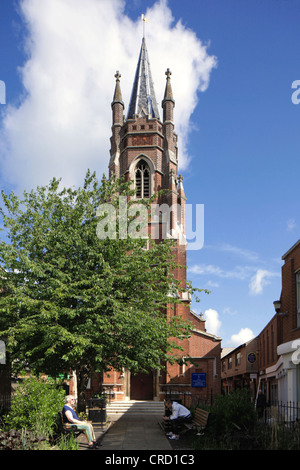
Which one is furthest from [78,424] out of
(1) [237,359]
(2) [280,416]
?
(1) [237,359]

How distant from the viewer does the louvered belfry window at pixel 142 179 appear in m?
35.5

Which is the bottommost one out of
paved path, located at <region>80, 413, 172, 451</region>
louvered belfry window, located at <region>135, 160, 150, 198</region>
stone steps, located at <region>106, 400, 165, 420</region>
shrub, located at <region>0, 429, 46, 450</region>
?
stone steps, located at <region>106, 400, 165, 420</region>

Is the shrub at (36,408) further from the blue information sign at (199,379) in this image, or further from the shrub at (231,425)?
the blue information sign at (199,379)

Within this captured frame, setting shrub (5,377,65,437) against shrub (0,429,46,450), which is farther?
shrub (5,377,65,437)

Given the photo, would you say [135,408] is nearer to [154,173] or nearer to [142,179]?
[142,179]

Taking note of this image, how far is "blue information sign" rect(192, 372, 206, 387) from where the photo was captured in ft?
101

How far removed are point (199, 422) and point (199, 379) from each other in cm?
1894

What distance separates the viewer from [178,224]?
33750 millimetres

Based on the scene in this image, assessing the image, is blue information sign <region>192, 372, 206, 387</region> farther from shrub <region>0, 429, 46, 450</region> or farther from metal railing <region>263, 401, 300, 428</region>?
shrub <region>0, 429, 46, 450</region>

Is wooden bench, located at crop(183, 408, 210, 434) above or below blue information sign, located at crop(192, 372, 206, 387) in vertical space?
above

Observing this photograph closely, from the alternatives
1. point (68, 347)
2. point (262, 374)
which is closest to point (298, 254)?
point (68, 347)

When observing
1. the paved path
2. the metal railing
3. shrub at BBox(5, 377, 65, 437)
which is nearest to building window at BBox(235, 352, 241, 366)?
the paved path

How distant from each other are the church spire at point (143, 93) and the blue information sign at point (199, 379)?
2034cm
